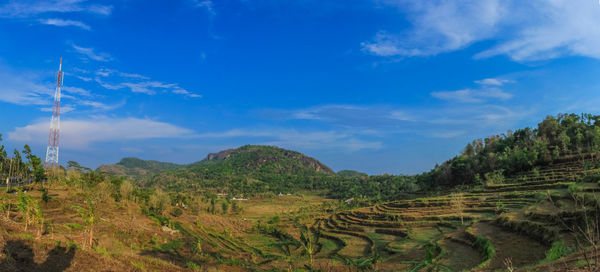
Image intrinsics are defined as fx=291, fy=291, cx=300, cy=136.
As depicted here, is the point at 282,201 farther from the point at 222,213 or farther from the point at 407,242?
the point at 407,242

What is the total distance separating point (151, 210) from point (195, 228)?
7.55 meters

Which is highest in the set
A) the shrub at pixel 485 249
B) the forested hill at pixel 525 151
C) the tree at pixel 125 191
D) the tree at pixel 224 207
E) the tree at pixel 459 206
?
the forested hill at pixel 525 151

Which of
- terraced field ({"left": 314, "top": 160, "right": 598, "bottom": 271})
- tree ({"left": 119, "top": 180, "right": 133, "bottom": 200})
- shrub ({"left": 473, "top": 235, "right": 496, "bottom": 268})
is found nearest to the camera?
shrub ({"left": 473, "top": 235, "right": 496, "bottom": 268})

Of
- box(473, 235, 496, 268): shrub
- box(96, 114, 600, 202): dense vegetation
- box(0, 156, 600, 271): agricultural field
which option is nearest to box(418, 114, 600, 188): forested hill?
box(96, 114, 600, 202): dense vegetation

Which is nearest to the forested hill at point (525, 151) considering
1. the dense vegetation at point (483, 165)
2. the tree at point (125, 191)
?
the dense vegetation at point (483, 165)

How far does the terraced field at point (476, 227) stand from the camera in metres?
21.7

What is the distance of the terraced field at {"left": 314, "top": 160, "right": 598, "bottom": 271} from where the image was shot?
21719 mm

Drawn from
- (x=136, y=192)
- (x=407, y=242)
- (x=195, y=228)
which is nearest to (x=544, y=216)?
(x=407, y=242)

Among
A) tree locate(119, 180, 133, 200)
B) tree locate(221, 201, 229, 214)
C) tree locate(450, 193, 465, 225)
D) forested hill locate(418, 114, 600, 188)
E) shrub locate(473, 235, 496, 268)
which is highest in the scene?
forested hill locate(418, 114, 600, 188)

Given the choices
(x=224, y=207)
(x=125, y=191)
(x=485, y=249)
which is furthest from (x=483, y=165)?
(x=125, y=191)

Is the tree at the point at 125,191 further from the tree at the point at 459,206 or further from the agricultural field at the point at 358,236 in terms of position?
the tree at the point at 459,206

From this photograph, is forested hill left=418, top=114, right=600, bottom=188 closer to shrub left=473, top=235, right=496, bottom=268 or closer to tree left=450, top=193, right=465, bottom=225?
tree left=450, top=193, right=465, bottom=225

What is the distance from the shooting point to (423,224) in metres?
41.3

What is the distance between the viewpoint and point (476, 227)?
3155 centimetres
